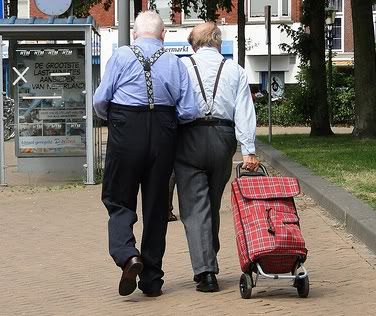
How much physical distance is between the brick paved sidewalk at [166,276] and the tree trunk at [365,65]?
11.1 m

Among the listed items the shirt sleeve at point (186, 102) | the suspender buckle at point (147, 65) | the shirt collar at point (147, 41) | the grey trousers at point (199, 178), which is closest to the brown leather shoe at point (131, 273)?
the grey trousers at point (199, 178)

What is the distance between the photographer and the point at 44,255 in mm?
8953

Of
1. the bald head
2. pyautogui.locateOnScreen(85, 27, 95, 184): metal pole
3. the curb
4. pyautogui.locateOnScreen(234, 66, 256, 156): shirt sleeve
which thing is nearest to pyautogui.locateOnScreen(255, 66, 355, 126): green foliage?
pyautogui.locateOnScreen(85, 27, 95, 184): metal pole

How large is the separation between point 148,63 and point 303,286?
5.81ft

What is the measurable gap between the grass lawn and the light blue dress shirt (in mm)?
3769

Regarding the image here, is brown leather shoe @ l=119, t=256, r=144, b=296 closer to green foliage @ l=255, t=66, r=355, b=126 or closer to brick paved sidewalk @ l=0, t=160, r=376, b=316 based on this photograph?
brick paved sidewalk @ l=0, t=160, r=376, b=316

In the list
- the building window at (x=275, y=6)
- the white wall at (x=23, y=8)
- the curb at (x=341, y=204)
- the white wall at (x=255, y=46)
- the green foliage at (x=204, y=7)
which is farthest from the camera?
the white wall at (x=23, y=8)

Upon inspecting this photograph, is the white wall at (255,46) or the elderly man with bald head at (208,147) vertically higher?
the white wall at (255,46)

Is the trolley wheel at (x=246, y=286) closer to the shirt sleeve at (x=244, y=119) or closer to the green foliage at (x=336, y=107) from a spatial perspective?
the shirt sleeve at (x=244, y=119)

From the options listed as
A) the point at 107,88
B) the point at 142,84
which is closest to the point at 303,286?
the point at 142,84

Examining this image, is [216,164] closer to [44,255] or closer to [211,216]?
[211,216]

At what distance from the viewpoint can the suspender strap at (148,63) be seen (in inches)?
263

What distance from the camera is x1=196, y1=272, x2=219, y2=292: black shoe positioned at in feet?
22.9

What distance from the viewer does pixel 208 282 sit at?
696cm
